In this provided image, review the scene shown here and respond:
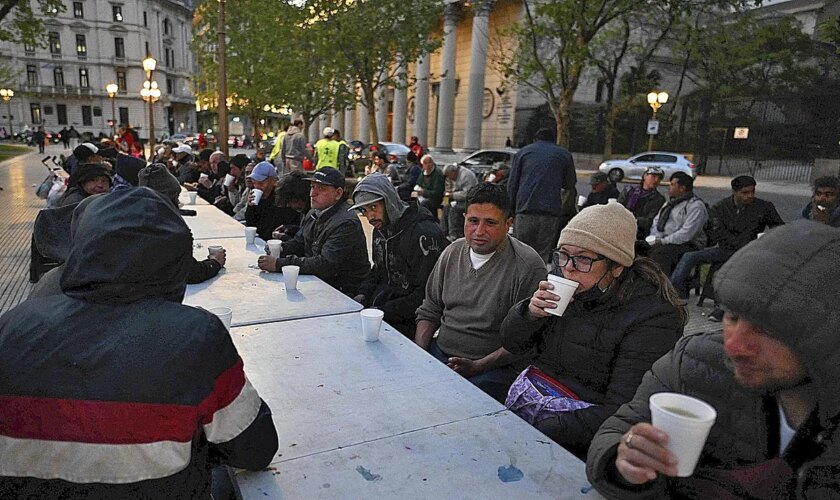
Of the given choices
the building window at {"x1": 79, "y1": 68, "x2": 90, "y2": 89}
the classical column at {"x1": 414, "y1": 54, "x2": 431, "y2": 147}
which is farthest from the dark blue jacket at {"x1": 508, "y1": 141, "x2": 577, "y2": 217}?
the building window at {"x1": 79, "y1": 68, "x2": 90, "y2": 89}

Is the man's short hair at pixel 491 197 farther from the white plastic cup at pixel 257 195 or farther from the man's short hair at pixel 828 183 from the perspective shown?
the man's short hair at pixel 828 183

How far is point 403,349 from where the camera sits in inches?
107

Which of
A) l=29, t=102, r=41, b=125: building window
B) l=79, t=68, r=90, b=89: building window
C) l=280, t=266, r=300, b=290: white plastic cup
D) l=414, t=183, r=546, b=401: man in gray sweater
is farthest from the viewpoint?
l=79, t=68, r=90, b=89: building window

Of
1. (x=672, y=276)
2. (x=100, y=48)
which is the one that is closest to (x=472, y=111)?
(x=672, y=276)

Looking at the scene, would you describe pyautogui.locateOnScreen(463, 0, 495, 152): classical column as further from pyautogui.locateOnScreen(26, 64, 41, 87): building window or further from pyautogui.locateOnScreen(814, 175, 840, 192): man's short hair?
pyautogui.locateOnScreen(26, 64, 41, 87): building window

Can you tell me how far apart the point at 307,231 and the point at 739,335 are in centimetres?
404

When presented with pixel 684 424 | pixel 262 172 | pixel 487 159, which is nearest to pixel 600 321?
pixel 684 424

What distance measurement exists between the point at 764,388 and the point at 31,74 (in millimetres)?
76765

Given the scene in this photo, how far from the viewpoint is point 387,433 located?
6.39ft

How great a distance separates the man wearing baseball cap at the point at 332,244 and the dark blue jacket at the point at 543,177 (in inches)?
122

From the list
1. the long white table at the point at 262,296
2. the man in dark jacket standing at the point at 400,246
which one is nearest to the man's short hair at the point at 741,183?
the man in dark jacket standing at the point at 400,246

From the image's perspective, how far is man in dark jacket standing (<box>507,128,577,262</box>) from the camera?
275 inches

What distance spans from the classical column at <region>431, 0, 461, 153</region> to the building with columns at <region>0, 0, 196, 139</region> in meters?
40.0

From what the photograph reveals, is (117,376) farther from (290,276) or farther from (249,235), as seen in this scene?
(249,235)
